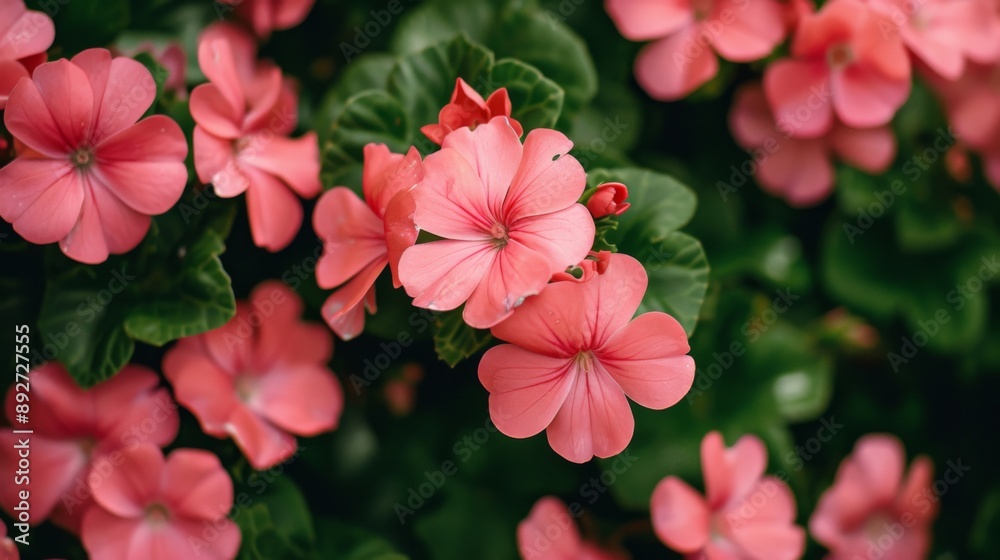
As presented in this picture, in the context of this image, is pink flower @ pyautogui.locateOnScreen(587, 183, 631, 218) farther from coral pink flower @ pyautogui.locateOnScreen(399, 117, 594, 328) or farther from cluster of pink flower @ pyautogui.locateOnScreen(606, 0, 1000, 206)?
cluster of pink flower @ pyautogui.locateOnScreen(606, 0, 1000, 206)

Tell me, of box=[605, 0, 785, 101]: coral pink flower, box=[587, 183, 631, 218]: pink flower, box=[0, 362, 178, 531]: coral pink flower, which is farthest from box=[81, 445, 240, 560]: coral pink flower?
box=[605, 0, 785, 101]: coral pink flower

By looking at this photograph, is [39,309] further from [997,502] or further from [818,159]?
[997,502]

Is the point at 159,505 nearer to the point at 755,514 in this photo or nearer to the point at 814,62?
the point at 755,514

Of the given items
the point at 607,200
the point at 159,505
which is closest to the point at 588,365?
the point at 607,200

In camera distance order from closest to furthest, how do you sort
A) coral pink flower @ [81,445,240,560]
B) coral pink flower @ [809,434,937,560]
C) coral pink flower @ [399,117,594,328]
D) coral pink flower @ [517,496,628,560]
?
coral pink flower @ [399,117,594,328] < coral pink flower @ [81,445,240,560] < coral pink flower @ [517,496,628,560] < coral pink flower @ [809,434,937,560]

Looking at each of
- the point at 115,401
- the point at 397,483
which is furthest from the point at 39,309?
the point at 397,483
